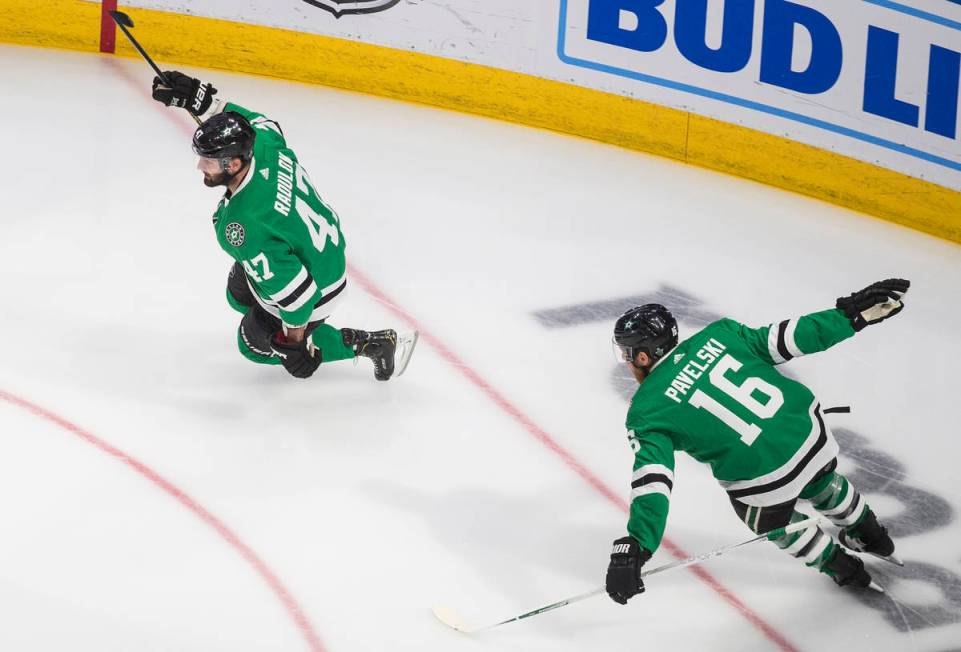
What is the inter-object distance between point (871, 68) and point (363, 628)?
3.64m

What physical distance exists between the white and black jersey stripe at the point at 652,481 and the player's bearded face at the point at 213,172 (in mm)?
1664

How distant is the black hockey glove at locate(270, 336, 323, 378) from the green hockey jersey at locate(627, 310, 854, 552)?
4.41 feet

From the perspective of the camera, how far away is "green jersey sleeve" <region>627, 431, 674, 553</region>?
3.36 meters

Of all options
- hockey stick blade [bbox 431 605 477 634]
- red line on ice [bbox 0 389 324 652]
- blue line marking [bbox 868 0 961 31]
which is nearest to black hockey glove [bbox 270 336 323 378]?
red line on ice [bbox 0 389 324 652]

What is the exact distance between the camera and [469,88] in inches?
267

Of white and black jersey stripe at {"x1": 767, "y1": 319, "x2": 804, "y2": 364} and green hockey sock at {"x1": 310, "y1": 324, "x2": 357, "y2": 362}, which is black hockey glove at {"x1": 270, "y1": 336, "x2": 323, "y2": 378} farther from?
white and black jersey stripe at {"x1": 767, "y1": 319, "x2": 804, "y2": 364}

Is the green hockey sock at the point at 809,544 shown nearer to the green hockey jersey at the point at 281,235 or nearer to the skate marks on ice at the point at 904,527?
the skate marks on ice at the point at 904,527

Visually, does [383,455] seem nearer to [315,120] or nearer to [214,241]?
[214,241]

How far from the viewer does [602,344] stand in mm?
5168

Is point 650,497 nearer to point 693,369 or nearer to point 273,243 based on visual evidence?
point 693,369

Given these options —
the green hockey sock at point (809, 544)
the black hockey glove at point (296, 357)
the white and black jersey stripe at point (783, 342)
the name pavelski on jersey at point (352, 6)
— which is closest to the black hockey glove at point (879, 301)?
the white and black jersey stripe at point (783, 342)

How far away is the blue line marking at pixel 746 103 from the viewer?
5.96 meters

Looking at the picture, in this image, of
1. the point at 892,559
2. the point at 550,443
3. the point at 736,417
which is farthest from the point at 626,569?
the point at 550,443

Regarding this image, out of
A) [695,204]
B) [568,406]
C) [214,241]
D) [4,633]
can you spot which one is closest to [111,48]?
[214,241]
